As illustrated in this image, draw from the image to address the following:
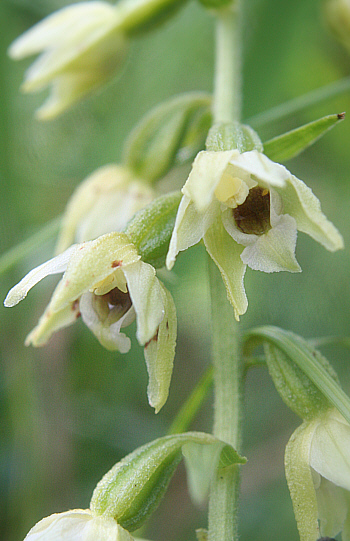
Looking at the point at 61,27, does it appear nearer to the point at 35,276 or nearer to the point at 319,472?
the point at 35,276

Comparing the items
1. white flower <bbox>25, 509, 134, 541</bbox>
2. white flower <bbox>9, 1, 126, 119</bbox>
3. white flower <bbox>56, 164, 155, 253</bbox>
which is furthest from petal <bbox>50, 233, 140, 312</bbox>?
white flower <bbox>9, 1, 126, 119</bbox>

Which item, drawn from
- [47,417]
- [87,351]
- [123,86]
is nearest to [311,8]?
[123,86]

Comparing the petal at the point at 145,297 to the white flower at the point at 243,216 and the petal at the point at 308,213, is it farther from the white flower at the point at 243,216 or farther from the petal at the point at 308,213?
the petal at the point at 308,213

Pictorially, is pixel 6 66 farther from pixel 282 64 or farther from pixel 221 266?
pixel 221 266

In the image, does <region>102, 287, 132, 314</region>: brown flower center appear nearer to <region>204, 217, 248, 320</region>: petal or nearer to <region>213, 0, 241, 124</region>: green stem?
<region>204, 217, 248, 320</region>: petal

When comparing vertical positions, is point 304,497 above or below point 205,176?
below

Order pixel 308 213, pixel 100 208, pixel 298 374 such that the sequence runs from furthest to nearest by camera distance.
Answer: pixel 100 208 < pixel 298 374 < pixel 308 213

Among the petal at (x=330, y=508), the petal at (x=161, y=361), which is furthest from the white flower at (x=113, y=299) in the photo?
the petal at (x=330, y=508)

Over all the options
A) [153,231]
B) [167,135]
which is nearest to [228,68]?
[167,135]
